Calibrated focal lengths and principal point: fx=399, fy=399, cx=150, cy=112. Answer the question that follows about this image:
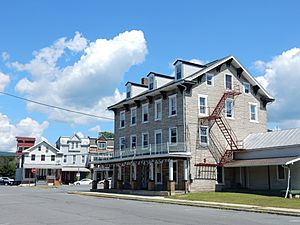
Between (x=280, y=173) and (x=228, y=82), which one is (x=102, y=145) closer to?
(x=228, y=82)

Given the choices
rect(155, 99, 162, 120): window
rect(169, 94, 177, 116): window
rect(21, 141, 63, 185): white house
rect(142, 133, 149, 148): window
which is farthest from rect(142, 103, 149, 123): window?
rect(21, 141, 63, 185): white house

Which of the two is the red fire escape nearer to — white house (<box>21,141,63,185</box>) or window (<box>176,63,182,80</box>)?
window (<box>176,63,182,80</box>)

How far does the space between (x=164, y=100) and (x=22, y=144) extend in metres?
68.4

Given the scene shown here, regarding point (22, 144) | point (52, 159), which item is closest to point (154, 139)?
point (52, 159)

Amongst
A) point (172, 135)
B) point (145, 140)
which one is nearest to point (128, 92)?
point (145, 140)

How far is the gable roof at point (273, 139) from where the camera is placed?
3275 cm

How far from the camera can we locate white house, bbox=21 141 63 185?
77.4 meters

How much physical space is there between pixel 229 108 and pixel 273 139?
18.5ft

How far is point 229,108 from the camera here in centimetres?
3881

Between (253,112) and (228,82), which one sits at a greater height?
(228,82)

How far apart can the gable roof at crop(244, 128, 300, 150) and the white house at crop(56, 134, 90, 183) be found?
167ft

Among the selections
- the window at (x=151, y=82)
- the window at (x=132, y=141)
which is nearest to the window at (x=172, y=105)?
the window at (x=151, y=82)

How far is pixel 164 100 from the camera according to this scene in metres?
38.5

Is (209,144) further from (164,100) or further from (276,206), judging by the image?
(276,206)
